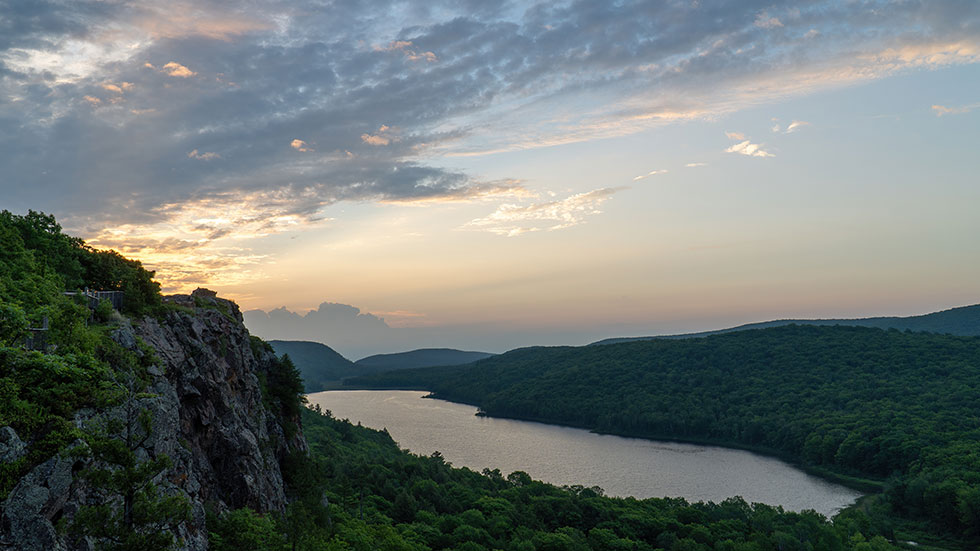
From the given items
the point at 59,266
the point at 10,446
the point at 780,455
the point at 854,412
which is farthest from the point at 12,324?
the point at 854,412

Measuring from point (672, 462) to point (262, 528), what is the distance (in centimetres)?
11318

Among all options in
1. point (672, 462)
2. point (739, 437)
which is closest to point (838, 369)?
point (739, 437)

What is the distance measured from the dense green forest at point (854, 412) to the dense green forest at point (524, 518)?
64.5ft

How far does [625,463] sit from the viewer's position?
121688 mm

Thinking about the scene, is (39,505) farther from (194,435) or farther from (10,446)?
(194,435)

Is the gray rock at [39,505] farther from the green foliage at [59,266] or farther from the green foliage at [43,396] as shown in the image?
the green foliage at [59,266]

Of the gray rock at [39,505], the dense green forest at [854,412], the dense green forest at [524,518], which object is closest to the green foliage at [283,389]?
the dense green forest at [524,518]

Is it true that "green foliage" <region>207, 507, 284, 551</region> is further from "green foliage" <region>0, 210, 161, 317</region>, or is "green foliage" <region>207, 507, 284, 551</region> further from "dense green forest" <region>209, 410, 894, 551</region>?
"dense green forest" <region>209, 410, 894, 551</region>

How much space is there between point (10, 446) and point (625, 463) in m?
121

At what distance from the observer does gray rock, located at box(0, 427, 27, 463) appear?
46.6 ft

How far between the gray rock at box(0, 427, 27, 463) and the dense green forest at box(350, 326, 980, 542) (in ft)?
323

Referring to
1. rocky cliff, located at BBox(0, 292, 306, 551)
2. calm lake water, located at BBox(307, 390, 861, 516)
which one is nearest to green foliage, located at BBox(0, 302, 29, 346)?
rocky cliff, located at BBox(0, 292, 306, 551)

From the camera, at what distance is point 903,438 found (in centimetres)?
10706

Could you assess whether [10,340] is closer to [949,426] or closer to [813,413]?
[949,426]
